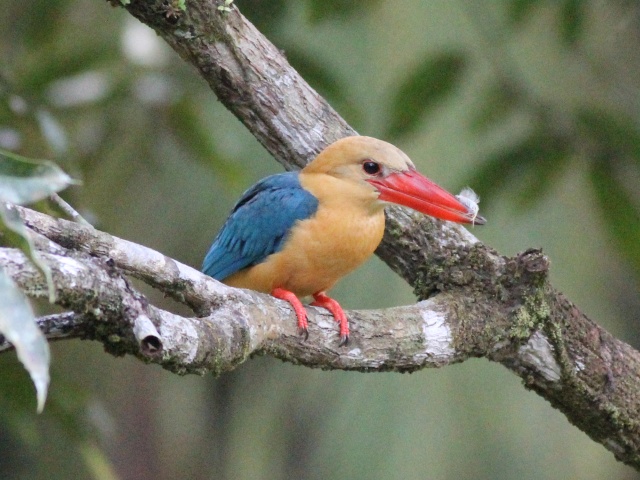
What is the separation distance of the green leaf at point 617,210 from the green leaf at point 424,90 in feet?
2.26

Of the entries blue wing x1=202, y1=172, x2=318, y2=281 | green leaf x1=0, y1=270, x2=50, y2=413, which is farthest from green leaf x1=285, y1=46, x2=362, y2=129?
green leaf x1=0, y1=270, x2=50, y2=413

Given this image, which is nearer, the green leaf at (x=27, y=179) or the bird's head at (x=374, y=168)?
the green leaf at (x=27, y=179)

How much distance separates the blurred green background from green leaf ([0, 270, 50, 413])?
226 centimetres

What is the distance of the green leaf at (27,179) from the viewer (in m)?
1.38

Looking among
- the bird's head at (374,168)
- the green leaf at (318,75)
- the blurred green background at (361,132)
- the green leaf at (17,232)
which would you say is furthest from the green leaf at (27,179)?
the green leaf at (318,75)

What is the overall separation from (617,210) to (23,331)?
283cm

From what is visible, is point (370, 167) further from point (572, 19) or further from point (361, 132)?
point (361, 132)

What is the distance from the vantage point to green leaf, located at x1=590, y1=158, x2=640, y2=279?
3602mm

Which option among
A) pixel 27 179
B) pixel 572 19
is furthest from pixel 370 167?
pixel 27 179

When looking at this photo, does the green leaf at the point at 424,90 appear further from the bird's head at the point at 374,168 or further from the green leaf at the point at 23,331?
the green leaf at the point at 23,331

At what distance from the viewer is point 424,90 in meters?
3.88

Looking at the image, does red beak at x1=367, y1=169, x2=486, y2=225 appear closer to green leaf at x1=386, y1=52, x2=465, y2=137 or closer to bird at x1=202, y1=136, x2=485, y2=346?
bird at x1=202, y1=136, x2=485, y2=346

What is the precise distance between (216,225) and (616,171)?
11.2 feet

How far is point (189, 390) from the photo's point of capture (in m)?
7.26
